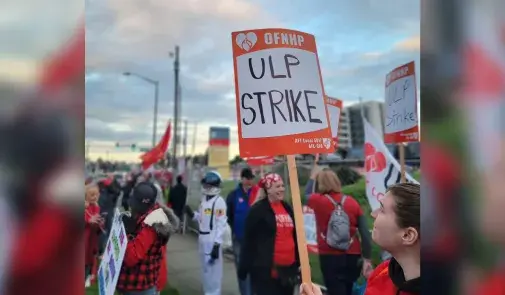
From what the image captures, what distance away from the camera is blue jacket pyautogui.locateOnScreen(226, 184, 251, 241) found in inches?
Result: 281

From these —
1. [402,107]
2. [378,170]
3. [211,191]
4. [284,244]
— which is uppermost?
[402,107]

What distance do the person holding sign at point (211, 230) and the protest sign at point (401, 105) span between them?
231cm

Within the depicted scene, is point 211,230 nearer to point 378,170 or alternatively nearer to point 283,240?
point 378,170

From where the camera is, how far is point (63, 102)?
4.98 feet

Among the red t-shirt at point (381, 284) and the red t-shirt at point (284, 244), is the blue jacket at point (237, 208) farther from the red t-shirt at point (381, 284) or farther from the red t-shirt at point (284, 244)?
the red t-shirt at point (381, 284)

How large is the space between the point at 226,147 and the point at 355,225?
76.6ft

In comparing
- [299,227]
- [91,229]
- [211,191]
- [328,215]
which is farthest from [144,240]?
[91,229]

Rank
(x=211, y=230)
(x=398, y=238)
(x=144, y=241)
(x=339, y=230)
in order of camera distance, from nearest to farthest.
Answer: (x=398, y=238) → (x=144, y=241) → (x=339, y=230) → (x=211, y=230)

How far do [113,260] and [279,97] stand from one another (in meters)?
1.28

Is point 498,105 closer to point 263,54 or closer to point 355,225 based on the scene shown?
point 263,54

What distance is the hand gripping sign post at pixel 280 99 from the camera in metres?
2.71

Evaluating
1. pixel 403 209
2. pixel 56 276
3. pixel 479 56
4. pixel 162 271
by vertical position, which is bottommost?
pixel 162 271

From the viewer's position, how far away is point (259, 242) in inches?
172

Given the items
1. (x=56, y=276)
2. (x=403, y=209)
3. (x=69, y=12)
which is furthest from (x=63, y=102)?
(x=403, y=209)
